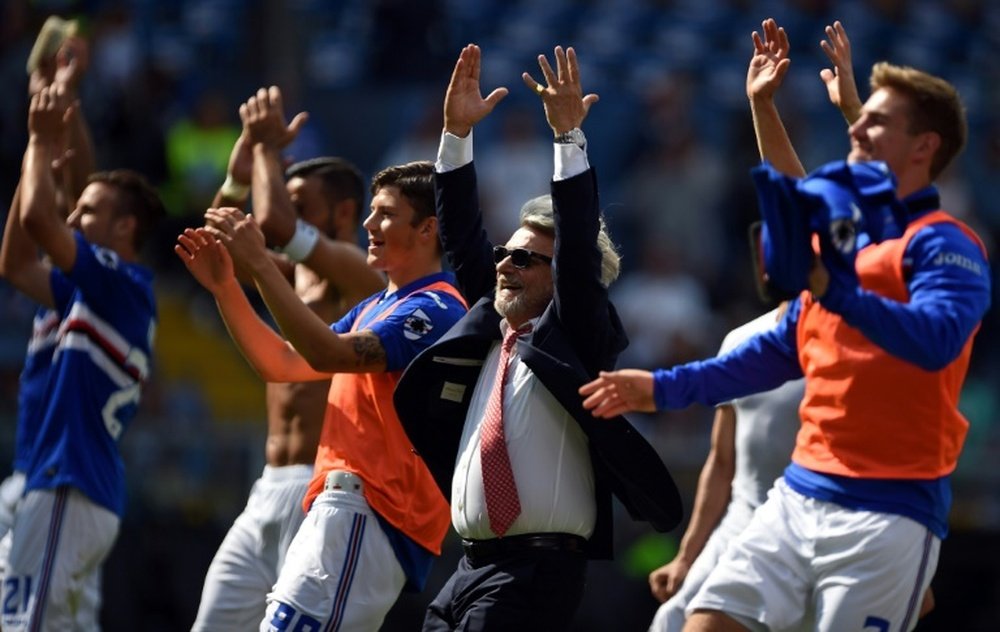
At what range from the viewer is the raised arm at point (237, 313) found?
6.31 meters

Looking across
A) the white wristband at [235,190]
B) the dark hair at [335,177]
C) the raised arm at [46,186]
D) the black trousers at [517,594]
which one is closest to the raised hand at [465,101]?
the black trousers at [517,594]

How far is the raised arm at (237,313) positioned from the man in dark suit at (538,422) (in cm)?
64

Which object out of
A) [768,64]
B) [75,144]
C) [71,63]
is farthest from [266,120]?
[768,64]

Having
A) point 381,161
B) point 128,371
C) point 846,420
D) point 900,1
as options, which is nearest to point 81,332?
point 128,371

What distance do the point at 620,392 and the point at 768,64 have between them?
162cm

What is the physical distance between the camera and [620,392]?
5074mm

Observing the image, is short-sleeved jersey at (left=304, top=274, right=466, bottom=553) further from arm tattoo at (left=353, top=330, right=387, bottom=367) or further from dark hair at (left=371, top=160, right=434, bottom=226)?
dark hair at (left=371, top=160, right=434, bottom=226)

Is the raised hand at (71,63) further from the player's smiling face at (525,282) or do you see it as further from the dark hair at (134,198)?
the player's smiling face at (525,282)

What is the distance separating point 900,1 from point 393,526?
41.5 ft

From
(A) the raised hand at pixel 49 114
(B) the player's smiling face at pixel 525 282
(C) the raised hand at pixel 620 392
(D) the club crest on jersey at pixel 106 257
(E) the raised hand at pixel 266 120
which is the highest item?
(A) the raised hand at pixel 49 114

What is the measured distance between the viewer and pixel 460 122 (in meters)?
6.38

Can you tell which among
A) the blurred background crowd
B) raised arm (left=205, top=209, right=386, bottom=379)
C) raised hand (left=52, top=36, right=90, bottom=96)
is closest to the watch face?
raised arm (left=205, top=209, right=386, bottom=379)

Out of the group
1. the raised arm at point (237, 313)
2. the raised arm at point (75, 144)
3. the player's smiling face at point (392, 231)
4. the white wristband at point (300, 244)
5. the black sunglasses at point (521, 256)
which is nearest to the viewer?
the black sunglasses at point (521, 256)

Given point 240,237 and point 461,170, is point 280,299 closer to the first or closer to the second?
point 240,237
